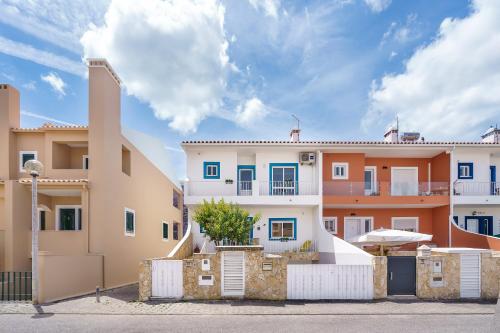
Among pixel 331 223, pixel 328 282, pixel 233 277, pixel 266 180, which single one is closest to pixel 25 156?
pixel 266 180

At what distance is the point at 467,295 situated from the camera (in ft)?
36.1

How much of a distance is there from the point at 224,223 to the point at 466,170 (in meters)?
15.1

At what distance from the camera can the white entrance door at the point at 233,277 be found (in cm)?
1077

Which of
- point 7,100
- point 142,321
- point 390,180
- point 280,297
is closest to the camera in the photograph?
point 142,321

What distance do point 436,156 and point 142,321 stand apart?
59.0 ft

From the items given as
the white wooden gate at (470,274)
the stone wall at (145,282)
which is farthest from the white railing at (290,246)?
the stone wall at (145,282)

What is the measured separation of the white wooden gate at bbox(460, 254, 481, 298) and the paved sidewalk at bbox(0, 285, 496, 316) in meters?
0.46

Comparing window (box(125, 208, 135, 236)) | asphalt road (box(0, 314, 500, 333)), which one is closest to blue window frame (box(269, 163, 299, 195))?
window (box(125, 208, 135, 236))

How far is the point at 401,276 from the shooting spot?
10977 millimetres

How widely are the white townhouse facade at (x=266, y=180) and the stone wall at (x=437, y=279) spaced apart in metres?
Answer: 6.01

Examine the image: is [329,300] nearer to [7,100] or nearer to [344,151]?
[344,151]

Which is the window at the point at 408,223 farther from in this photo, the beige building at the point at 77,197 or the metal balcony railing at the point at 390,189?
the beige building at the point at 77,197

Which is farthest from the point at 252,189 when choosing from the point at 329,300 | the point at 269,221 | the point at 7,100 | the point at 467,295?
the point at 7,100

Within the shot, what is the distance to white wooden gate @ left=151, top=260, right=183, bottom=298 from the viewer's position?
10.7m
